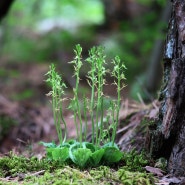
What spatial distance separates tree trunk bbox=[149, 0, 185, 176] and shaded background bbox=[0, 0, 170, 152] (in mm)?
2723

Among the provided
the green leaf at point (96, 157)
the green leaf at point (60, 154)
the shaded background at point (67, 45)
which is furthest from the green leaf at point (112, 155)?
the shaded background at point (67, 45)

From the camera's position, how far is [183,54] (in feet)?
6.79

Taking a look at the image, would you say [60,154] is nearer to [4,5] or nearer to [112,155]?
[112,155]

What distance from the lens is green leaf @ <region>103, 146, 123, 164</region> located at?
1.99 m

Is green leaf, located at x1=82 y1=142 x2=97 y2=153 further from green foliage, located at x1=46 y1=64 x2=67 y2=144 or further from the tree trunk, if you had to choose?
the tree trunk

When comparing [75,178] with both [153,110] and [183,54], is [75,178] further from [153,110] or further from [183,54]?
[153,110]

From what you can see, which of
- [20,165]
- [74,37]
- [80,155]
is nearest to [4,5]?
[20,165]

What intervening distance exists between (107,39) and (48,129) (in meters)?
6.53

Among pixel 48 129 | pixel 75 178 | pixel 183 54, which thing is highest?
pixel 183 54

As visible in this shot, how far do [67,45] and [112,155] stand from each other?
27.9 feet

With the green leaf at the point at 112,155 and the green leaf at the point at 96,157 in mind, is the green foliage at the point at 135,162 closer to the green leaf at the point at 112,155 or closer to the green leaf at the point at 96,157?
the green leaf at the point at 112,155

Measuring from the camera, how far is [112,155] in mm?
2027

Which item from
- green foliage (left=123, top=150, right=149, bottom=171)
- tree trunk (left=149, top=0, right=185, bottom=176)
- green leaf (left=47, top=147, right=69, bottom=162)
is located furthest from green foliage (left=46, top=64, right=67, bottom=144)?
tree trunk (left=149, top=0, right=185, bottom=176)

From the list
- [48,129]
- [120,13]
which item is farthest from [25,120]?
[120,13]
